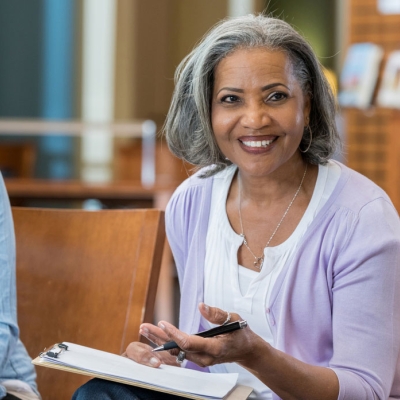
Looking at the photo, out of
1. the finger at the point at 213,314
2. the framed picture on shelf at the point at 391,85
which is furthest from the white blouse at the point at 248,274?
the framed picture on shelf at the point at 391,85

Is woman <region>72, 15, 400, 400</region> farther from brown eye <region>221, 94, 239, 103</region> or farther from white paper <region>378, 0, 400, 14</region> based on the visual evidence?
white paper <region>378, 0, 400, 14</region>

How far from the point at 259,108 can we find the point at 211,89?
0.49ft

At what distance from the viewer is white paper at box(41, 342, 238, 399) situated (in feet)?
4.33

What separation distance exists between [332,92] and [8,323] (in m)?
0.87

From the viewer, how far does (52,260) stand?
189cm

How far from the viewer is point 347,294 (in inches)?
58.5

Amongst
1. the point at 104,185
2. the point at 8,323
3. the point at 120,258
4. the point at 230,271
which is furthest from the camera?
the point at 104,185

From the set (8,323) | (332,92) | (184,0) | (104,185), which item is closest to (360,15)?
(104,185)

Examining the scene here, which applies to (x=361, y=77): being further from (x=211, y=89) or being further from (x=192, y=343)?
(x=192, y=343)

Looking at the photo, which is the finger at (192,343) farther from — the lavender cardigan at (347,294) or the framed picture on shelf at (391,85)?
the framed picture on shelf at (391,85)

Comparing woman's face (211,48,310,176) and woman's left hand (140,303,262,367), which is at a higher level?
woman's face (211,48,310,176)

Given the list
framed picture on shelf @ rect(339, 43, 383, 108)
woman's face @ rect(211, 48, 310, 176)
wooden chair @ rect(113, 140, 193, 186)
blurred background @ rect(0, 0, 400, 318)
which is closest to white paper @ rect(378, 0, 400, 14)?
framed picture on shelf @ rect(339, 43, 383, 108)

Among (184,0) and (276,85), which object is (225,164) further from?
(184,0)

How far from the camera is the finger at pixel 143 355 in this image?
1.47 meters
